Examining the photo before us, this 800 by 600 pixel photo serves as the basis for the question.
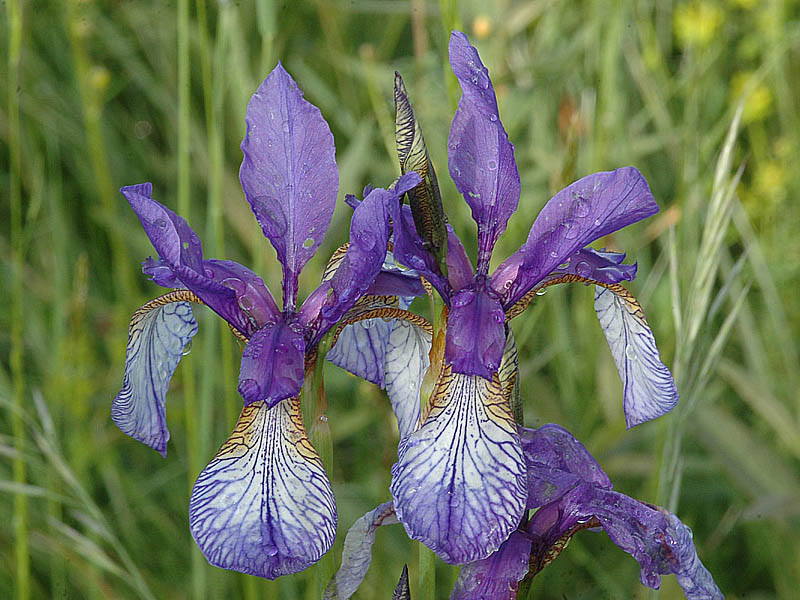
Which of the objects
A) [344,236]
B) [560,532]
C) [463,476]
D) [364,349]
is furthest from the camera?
[344,236]

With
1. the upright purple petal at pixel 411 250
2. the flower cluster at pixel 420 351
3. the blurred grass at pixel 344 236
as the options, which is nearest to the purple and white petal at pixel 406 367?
the flower cluster at pixel 420 351

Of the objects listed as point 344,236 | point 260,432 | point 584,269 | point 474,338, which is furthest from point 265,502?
point 344,236

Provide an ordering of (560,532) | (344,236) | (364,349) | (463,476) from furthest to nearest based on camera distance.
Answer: (344,236)
(364,349)
(560,532)
(463,476)

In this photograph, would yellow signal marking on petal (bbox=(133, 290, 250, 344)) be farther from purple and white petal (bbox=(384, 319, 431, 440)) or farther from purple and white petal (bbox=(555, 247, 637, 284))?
purple and white petal (bbox=(555, 247, 637, 284))

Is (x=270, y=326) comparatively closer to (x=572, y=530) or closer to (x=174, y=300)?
(x=174, y=300)

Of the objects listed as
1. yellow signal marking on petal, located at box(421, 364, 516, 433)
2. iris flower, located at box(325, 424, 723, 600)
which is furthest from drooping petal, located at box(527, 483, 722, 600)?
yellow signal marking on petal, located at box(421, 364, 516, 433)

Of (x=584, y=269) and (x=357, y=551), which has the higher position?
(x=584, y=269)
